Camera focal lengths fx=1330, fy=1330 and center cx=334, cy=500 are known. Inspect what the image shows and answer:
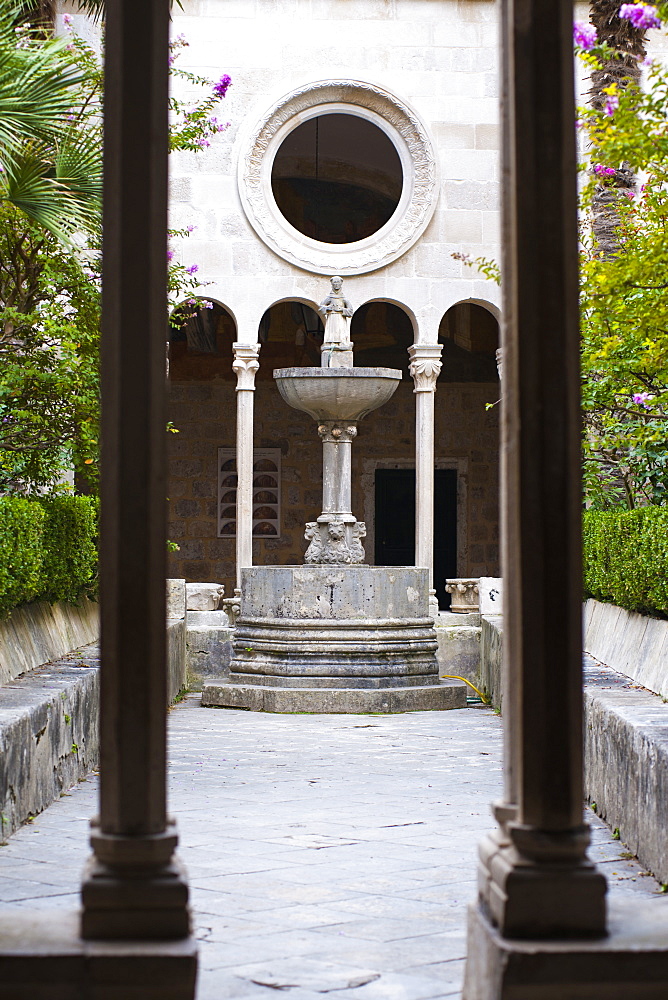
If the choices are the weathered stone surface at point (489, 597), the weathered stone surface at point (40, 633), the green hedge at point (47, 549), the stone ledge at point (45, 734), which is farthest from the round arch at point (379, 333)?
the stone ledge at point (45, 734)

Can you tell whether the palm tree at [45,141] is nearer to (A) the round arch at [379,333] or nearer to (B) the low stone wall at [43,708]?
(B) the low stone wall at [43,708]

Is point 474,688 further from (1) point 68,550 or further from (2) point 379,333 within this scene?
(2) point 379,333

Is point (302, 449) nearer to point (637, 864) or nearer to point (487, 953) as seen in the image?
point (637, 864)

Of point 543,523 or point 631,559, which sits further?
point 631,559

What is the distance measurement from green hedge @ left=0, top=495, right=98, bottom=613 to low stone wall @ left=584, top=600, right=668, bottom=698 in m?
3.03

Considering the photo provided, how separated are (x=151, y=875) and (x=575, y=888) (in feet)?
2.62

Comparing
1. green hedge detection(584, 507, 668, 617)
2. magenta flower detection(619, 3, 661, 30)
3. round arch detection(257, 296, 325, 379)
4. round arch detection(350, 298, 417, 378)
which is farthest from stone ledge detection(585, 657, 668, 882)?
round arch detection(350, 298, 417, 378)

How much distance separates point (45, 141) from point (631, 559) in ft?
12.8

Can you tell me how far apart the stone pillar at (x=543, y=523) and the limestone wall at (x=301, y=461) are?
16.0 metres

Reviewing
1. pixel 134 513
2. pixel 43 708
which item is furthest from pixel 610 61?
pixel 134 513

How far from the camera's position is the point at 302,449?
752 inches

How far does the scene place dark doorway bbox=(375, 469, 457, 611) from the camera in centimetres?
1925

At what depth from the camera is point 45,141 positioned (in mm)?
7258

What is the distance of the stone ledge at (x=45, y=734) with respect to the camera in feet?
16.0
